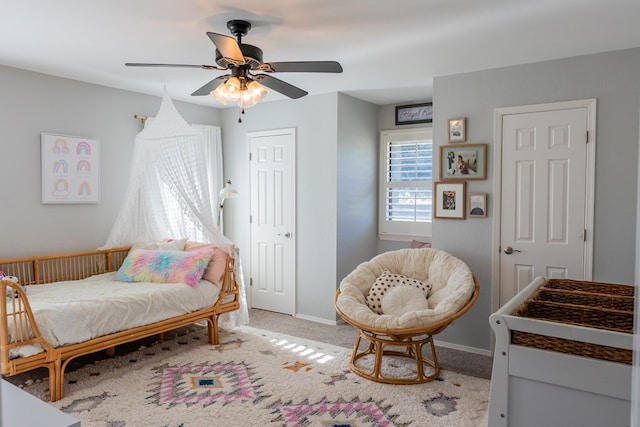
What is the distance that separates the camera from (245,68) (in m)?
2.93

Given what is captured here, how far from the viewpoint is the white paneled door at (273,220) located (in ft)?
17.3

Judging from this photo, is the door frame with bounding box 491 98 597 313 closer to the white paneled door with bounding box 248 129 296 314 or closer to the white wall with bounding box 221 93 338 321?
the white wall with bounding box 221 93 338 321

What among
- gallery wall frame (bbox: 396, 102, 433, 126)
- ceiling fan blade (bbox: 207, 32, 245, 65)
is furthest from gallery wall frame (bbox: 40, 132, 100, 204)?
gallery wall frame (bbox: 396, 102, 433, 126)

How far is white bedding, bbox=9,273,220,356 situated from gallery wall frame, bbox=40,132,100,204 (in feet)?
2.65

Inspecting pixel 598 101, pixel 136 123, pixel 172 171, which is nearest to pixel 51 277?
pixel 172 171

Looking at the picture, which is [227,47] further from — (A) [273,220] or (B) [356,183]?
(A) [273,220]

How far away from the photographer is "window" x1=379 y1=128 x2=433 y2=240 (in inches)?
207

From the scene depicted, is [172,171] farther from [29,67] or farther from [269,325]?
[269,325]

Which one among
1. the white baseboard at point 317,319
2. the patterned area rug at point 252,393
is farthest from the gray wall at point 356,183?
the patterned area rug at point 252,393

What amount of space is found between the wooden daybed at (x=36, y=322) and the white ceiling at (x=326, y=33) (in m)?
1.68

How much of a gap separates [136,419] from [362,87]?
138 inches

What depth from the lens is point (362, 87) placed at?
4.66 m

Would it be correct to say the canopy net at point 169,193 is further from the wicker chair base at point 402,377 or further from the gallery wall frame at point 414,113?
the gallery wall frame at point 414,113

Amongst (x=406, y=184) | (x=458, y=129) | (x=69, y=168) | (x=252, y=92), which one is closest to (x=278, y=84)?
(x=252, y=92)
